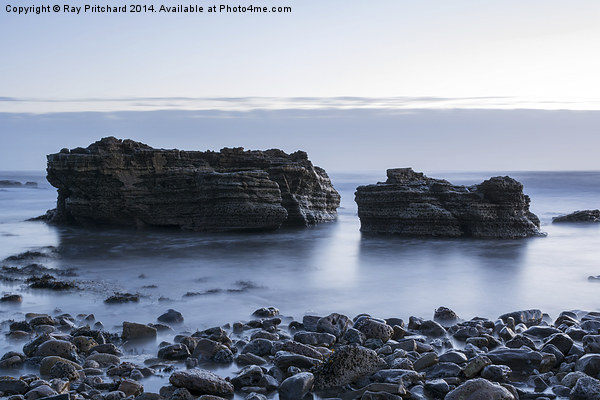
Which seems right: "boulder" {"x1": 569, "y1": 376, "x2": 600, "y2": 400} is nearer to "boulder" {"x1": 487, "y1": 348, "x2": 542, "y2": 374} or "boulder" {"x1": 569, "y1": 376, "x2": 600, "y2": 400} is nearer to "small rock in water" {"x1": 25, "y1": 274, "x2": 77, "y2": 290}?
"boulder" {"x1": 487, "y1": 348, "x2": 542, "y2": 374}

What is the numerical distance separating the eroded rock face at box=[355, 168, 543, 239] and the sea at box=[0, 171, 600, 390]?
0.63 meters

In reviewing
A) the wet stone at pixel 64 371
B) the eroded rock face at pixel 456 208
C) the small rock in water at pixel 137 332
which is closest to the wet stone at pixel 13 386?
the wet stone at pixel 64 371

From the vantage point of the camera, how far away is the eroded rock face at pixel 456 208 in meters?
18.2

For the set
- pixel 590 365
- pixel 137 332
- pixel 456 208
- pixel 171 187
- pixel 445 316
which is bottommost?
pixel 445 316

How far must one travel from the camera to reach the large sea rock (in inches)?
794

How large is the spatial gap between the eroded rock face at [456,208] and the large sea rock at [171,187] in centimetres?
394

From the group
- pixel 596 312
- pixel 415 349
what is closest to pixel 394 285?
pixel 596 312

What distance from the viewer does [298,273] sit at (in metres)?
13.4

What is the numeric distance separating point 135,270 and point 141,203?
26.4 feet

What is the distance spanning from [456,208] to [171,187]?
973 cm

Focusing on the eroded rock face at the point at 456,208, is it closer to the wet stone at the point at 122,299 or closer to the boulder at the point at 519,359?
the wet stone at the point at 122,299

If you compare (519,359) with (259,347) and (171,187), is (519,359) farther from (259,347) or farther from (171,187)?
(171,187)

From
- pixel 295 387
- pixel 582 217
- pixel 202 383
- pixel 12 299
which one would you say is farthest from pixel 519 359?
pixel 582 217

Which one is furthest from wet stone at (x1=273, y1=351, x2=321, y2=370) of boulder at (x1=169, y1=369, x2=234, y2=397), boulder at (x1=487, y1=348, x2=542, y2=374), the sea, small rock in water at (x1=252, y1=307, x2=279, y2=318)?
small rock in water at (x1=252, y1=307, x2=279, y2=318)
